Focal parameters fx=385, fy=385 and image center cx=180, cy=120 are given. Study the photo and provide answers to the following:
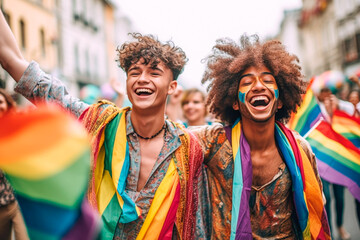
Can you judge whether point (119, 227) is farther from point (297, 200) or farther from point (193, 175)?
point (297, 200)

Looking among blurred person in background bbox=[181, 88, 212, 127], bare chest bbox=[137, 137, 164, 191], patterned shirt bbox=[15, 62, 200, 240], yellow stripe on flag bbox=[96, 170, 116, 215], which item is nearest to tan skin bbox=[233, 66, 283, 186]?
patterned shirt bbox=[15, 62, 200, 240]

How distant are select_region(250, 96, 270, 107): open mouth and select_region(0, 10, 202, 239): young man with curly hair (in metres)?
0.58

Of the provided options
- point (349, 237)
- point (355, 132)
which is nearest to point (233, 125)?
point (355, 132)

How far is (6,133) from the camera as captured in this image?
1.33m

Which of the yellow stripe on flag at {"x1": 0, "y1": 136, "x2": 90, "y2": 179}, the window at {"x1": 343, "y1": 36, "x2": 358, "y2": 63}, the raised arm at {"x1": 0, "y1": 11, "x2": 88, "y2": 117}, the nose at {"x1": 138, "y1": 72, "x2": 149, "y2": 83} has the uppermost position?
the raised arm at {"x1": 0, "y1": 11, "x2": 88, "y2": 117}

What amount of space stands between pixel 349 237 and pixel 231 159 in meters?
3.28

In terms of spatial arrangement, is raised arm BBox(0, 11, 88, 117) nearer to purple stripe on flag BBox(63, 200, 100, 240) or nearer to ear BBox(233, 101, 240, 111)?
ear BBox(233, 101, 240, 111)

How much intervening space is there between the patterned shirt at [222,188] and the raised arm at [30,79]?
3.47 feet

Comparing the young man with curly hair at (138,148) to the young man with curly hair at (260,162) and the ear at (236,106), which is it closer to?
the young man with curly hair at (260,162)

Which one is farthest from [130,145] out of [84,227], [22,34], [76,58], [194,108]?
[76,58]

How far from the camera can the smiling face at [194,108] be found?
18.6 ft

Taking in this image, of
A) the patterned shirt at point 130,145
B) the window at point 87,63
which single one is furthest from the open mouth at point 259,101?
the window at point 87,63

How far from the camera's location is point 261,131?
3.17m

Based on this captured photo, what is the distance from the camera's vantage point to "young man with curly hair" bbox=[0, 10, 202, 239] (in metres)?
2.62
